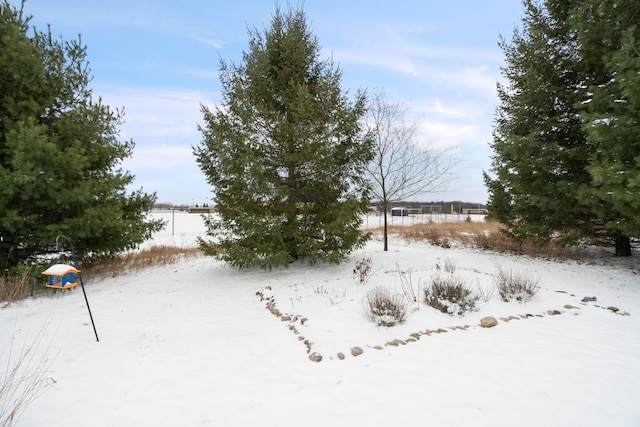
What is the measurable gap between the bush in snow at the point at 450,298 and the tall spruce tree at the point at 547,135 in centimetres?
514

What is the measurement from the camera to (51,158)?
623 cm

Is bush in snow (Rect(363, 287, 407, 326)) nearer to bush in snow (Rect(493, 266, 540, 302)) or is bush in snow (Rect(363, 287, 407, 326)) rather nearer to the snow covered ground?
the snow covered ground

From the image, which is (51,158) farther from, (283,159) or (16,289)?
(283,159)

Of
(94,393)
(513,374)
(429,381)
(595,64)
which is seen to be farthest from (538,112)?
(94,393)

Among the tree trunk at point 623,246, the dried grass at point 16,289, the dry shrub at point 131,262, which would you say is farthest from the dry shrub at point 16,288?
the tree trunk at point 623,246

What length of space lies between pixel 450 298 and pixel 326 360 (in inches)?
99.9

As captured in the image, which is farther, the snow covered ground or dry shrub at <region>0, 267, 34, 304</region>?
dry shrub at <region>0, 267, 34, 304</region>

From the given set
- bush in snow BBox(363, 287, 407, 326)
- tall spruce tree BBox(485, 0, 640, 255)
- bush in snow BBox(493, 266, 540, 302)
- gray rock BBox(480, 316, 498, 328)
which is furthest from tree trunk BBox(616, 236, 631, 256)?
bush in snow BBox(363, 287, 407, 326)

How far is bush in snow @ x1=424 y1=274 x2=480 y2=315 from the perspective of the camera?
4.94 metres

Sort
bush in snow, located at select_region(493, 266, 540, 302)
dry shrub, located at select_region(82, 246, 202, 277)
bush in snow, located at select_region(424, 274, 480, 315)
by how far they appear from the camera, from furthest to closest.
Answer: dry shrub, located at select_region(82, 246, 202, 277), bush in snow, located at select_region(493, 266, 540, 302), bush in snow, located at select_region(424, 274, 480, 315)

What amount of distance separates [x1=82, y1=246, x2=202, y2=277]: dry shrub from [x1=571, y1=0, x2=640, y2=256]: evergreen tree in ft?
39.5

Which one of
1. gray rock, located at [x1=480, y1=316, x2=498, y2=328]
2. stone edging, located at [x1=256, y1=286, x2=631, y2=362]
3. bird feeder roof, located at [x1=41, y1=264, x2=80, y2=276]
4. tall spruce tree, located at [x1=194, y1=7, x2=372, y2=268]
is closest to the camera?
stone edging, located at [x1=256, y1=286, x2=631, y2=362]

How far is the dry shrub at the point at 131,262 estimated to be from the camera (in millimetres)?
9117

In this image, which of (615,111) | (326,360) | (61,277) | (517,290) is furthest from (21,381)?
(615,111)
